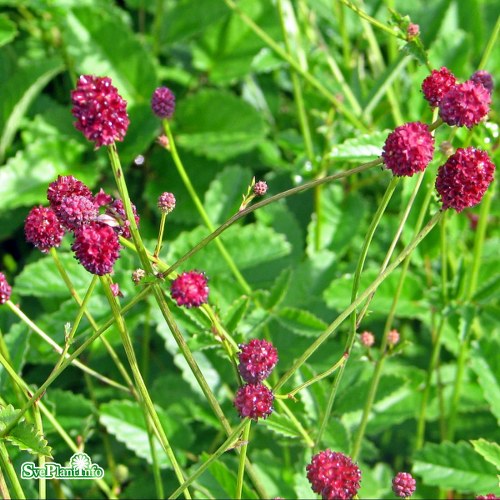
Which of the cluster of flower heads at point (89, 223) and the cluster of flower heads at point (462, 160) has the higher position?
the cluster of flower heads at point (462, 160)

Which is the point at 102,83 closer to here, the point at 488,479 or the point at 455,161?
the point at 455,161

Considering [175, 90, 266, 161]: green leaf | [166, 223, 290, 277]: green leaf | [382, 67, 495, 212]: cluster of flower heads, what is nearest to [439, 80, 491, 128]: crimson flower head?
[382, 67, 495, 212]: cluster of flower heads

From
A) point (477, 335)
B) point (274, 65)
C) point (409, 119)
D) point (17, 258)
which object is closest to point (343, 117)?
point (409, 119)

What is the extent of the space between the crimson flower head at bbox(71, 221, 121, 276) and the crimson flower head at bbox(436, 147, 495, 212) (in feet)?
1.39

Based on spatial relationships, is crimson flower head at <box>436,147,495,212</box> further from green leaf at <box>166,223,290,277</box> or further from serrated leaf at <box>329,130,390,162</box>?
green leaf at <box>166,223,290,277</box>

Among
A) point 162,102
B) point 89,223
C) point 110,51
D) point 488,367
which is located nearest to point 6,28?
point 110,51

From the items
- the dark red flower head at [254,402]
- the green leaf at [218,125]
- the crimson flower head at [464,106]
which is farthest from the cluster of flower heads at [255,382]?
the green leaf at [218,125]

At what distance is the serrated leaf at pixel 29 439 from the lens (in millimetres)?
999

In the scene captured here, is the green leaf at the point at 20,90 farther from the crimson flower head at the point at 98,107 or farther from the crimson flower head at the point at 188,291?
the crimson flower head at the point at 188,291

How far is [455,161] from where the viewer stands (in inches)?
38.7

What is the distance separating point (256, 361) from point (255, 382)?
27mm

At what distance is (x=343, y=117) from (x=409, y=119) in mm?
164

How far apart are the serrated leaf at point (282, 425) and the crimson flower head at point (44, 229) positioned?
0.43 meters

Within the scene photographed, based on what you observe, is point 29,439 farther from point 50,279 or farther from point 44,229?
point 50,279
